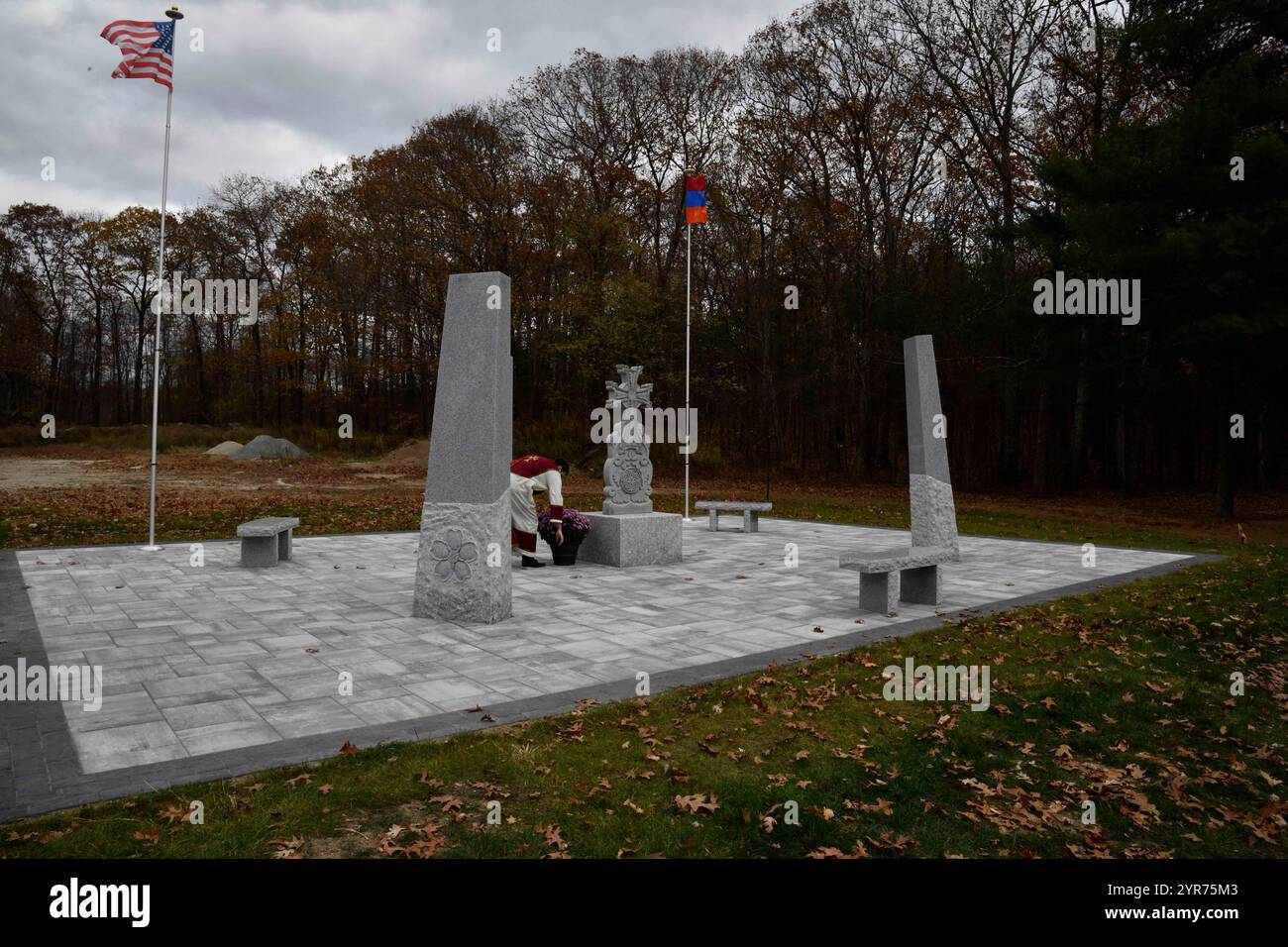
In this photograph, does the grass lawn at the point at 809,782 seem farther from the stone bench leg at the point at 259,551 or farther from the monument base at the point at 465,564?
the stone bench leg at the point at 259,551

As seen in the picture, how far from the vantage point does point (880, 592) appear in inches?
332

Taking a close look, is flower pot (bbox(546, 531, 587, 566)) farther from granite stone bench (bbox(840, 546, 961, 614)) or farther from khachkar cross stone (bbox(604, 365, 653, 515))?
granite stone bench (bbox(840, 546, 961, 614))

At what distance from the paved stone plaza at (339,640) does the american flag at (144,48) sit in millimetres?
6545

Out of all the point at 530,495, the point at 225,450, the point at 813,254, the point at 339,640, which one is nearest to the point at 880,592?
the point at 530,495

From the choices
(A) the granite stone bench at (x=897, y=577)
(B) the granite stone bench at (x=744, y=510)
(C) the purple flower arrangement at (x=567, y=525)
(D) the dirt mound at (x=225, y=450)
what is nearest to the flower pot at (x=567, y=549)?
(C) the purple flower arrangement at (x=567, y=525)

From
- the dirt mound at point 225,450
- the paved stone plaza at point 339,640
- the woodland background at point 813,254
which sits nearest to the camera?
the paved stone plaza at point 339,640

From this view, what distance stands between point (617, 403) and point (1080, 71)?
22408 mm

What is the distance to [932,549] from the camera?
29.7 feet

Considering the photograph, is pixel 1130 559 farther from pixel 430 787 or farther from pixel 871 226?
pixel 871 226

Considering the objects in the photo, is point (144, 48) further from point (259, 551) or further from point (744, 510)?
point (744, 510)

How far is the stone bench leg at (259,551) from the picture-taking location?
408 inches

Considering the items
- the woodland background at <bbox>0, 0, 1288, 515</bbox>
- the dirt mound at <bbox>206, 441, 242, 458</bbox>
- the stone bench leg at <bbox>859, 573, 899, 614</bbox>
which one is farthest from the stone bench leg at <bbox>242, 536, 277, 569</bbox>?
the dirt mound at <bbox>206, 441, 242, 458</bbox>

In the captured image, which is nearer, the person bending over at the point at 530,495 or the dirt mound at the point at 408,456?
the person bending over at the point at 530,495
